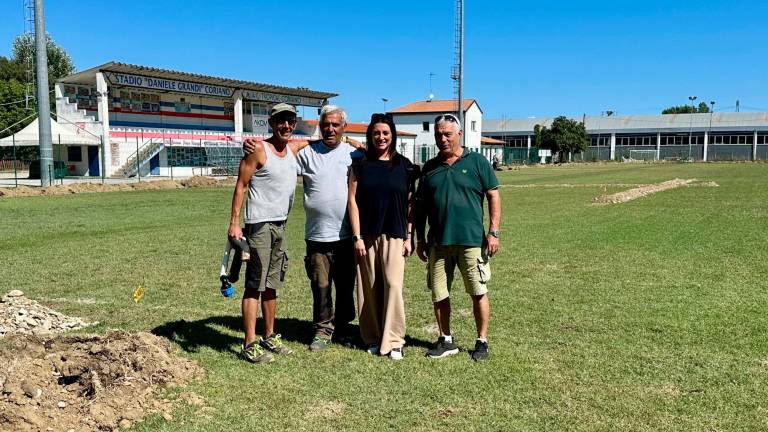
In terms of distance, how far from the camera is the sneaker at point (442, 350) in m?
5.14

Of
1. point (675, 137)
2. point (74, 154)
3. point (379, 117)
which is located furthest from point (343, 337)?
point (675, 137)

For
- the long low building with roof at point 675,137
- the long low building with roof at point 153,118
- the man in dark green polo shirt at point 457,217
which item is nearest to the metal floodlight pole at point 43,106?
the long low building with roof at point 153,118

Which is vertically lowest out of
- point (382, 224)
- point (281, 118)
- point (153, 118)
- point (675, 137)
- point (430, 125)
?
point (382, 224)

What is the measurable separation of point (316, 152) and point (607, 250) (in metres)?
6.89

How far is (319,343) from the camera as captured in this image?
5.36m

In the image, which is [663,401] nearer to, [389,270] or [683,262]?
[389,270]

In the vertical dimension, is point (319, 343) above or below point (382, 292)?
below

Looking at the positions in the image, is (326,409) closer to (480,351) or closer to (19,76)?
(480,351)

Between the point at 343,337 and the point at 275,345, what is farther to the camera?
the point at 343,337

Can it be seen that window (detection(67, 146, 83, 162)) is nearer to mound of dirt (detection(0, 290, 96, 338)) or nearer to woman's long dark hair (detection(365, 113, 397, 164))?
mound of dirt (detection(0, 290, 96, 338))

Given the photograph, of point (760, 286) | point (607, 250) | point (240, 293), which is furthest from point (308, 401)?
point (607, 250)

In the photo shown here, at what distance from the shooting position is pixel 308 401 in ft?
14.0

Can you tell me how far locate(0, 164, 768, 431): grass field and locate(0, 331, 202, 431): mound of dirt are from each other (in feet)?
0.71

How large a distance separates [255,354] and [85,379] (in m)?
1.29
